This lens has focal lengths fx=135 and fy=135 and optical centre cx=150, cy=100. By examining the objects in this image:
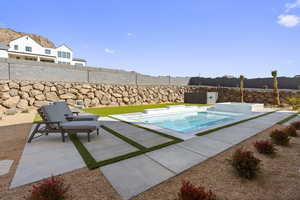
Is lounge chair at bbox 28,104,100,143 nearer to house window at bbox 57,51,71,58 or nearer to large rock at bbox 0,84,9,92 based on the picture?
large rock at bbox 0,84,9,92

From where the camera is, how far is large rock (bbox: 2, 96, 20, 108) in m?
8.86

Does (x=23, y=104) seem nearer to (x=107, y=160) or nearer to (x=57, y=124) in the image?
(x=57, y=124)

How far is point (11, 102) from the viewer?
901cm

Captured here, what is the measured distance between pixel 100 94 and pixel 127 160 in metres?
11.0

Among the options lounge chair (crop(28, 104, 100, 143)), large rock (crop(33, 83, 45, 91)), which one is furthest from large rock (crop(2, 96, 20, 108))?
lounge chair (crop(28, 104, 100, 143))

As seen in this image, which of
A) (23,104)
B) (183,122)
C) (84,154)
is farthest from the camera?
(23,104)

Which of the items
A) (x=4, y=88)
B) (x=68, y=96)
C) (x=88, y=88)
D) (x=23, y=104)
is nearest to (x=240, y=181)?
(x=68, y=96)

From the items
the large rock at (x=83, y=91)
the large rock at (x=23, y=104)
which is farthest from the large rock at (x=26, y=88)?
the large rock at (x=83, y=91)

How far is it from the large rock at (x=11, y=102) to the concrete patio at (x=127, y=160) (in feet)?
25.7

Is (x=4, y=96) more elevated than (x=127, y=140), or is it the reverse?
(x=4, y=96)

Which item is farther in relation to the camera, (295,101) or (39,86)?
(39,86)

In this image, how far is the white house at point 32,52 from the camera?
2434 cm

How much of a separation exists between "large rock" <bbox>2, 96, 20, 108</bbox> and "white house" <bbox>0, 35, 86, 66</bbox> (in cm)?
2224

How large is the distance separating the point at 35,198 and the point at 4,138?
3.96 meters
